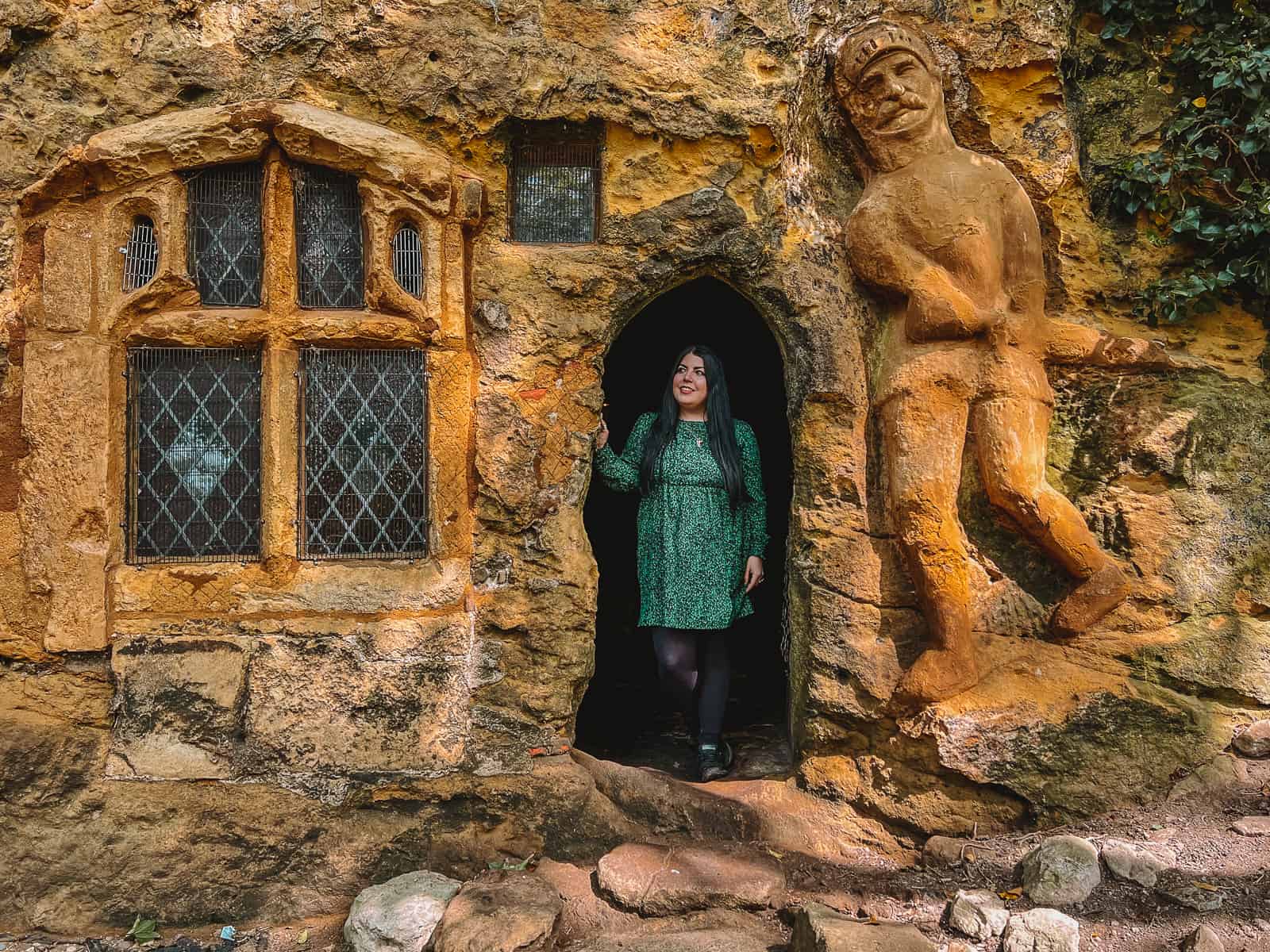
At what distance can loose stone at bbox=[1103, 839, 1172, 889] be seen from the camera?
319 cm

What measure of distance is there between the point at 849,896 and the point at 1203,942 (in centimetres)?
112

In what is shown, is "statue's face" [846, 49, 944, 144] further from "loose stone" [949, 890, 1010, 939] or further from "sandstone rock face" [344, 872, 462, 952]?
"sandstone rock face" [344, 872, 462, 952]

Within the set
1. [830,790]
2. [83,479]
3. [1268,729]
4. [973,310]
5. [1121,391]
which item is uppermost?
[973,310]

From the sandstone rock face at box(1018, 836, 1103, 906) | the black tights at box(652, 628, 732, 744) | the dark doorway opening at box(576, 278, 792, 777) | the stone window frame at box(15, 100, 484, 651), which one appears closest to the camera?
the sandstone rock face at box(1018, 836, 1103, 906)

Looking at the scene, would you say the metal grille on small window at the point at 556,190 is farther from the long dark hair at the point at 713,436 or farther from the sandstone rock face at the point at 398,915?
the sandstone rock face at the point at 398,915

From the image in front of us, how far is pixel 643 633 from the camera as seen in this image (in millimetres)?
6238

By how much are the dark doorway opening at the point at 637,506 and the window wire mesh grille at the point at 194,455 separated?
93.6 inches

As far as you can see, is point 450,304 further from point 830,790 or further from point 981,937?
point 981,937

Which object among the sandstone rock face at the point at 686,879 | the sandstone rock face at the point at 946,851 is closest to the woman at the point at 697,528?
the sandstone rock face at the point at 686,879

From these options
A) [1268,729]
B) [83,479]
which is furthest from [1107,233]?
[83,479]

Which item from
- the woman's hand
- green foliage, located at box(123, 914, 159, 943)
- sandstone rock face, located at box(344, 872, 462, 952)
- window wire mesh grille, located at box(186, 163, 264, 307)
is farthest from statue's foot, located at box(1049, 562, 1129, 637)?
green foliage, located at box(123, 914, 159, 943)

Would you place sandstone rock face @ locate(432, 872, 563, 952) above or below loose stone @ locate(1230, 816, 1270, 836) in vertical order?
below

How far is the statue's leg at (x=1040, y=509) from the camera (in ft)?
12.0

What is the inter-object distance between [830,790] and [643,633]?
254 centimetres
